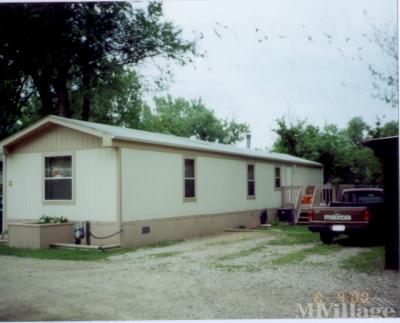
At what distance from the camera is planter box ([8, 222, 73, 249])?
12.7 meters

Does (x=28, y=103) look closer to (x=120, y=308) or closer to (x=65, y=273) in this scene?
(x=65, y=273)

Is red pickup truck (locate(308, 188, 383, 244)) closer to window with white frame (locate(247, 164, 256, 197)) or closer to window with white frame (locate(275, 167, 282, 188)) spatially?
window with white frame (locate(247, 164, 256, 197))

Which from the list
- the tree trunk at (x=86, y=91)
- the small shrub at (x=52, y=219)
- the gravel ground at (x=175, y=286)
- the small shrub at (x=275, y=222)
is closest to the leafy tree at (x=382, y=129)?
the small shrub at (x=275, y=222)

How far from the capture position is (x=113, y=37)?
25.9 meters

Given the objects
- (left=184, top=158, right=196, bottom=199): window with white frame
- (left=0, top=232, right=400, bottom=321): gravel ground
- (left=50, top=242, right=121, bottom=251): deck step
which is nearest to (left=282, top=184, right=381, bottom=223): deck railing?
(left=184, top=158, right=196, bottom=199): window with white frame

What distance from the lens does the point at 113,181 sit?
12891mm

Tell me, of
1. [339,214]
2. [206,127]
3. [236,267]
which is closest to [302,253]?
[339,214]

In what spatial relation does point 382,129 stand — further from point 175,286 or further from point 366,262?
point 175,286

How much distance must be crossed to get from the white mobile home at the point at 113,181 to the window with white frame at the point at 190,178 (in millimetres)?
32

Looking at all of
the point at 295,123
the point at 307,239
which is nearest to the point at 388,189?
the point at 307,239

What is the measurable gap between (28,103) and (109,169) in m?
16.2

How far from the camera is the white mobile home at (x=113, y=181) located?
13.0 metres

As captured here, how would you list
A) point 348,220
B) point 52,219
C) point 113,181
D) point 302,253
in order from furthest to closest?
point 52,219 → point 113,181 → point 348,220 → point 302,253

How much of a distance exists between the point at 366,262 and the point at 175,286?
4293 millimetres
